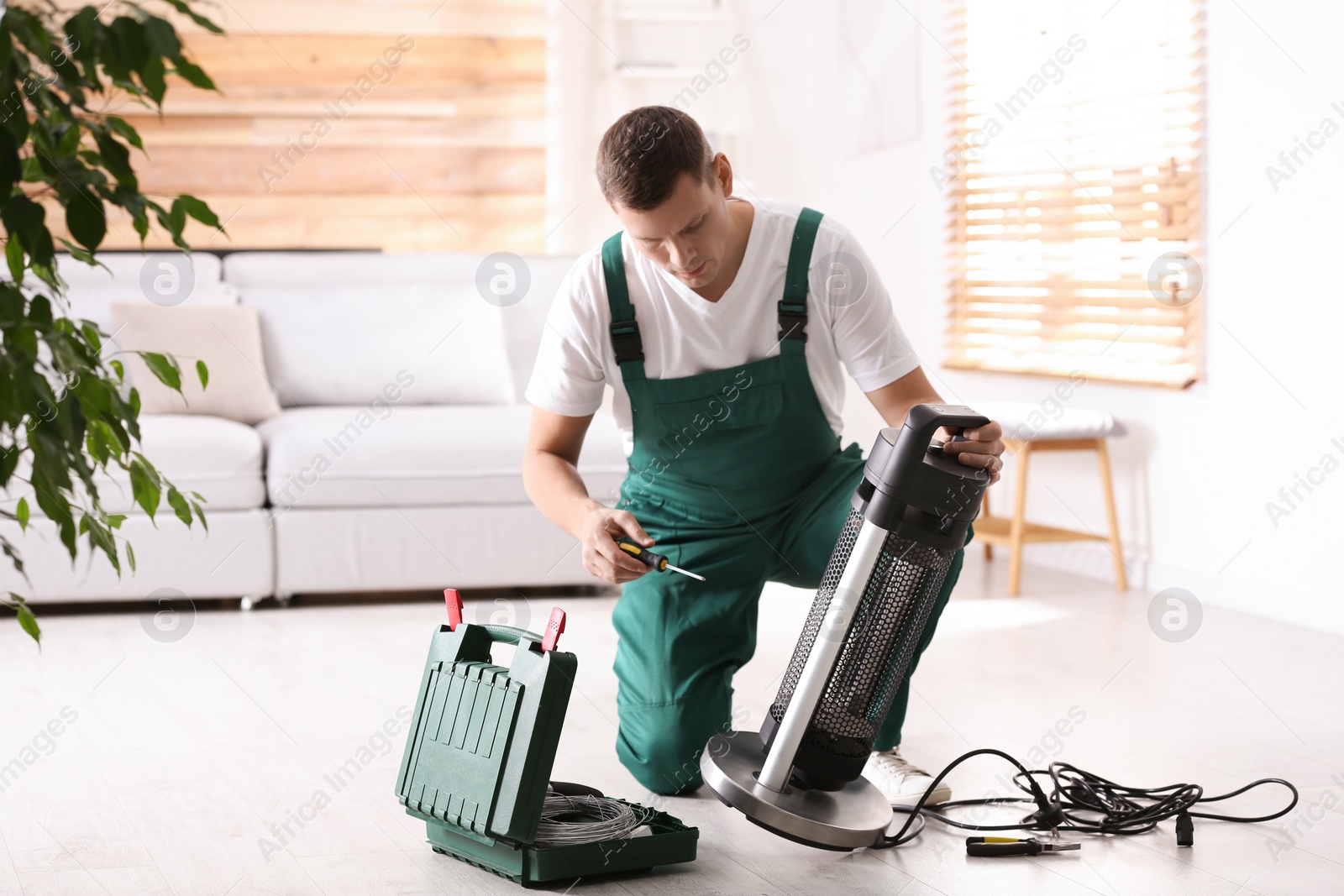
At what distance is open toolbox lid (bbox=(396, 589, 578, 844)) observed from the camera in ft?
4.80

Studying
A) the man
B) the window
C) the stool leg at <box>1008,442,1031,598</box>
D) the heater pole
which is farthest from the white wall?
the heater pole

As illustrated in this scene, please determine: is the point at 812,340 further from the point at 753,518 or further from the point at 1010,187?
the point at 1010,187

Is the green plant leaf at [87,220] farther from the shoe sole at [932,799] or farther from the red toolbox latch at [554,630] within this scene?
the shoe sole at [932,799]

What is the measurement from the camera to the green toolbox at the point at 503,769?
4.82 ft

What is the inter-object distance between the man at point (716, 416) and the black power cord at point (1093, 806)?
13 cm

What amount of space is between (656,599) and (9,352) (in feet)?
3.48

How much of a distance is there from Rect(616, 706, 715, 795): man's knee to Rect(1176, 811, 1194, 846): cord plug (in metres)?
0.61

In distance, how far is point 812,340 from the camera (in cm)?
194

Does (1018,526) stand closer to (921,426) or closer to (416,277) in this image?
(416,277)

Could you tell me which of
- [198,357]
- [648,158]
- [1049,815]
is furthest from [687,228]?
[198,357]

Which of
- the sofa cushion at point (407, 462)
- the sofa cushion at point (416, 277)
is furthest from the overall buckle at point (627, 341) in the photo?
the sofa cushion at point (416, 277)

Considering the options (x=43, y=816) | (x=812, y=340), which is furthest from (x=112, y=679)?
(x=812, y=340)

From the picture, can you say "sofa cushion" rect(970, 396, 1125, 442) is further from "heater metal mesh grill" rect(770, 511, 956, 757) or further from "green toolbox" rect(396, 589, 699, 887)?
"green toolbox" rect(396, 589, 699, 887)

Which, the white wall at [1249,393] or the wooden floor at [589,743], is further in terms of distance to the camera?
the white wall at [1249,393]
